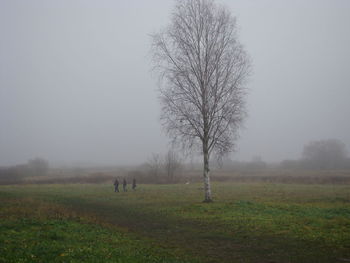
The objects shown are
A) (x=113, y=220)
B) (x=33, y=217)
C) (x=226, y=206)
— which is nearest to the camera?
(x=33, y=217)

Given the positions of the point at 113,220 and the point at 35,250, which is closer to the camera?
the point at 35,250

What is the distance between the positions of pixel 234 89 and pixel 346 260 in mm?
17942

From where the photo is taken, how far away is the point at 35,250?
1085 cm

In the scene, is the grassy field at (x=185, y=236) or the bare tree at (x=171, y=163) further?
the bare tree at (x=171, y=163)

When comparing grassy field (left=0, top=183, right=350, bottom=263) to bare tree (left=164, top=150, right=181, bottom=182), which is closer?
grassy field (left=0, top=183, right=350, bottom=263)

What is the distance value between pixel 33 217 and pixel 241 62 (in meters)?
20.6

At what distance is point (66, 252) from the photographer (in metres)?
10.8

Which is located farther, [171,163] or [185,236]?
[171,163]

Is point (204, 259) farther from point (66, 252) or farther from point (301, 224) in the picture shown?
point (301, 224)

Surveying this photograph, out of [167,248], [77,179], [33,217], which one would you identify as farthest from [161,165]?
[167,248]

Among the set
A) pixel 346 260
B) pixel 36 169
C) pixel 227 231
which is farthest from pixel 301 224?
pixel 36 169

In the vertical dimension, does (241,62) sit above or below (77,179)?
above

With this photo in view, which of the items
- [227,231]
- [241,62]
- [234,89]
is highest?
[241,62]

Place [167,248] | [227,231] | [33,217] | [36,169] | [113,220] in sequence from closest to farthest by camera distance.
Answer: [167,248]
[227,231]
[33,217]
[113,220]
[36,169]
